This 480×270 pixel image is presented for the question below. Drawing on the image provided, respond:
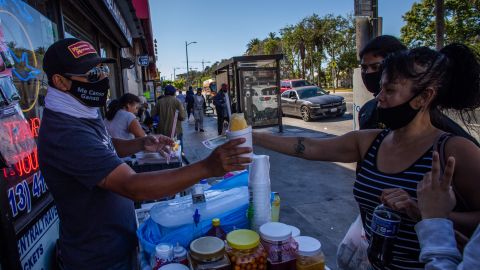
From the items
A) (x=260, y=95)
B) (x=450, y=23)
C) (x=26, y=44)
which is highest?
(x=450, y=23)

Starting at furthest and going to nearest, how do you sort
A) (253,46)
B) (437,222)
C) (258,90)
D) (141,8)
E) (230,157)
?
(253,46), (258,90), (141,8), (230,157), (437,222)

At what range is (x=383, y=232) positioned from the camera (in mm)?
1330

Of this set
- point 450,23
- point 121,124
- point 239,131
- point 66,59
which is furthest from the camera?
point 450,23

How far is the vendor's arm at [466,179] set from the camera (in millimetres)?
1409

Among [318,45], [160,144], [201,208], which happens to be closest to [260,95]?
[160,144]

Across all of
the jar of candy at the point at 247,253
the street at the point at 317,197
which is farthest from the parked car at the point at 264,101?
the jar of candy at the point at 247,253

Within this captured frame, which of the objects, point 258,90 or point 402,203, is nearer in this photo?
point 402,203

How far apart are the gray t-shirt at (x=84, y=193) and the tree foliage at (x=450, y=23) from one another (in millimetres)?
33373

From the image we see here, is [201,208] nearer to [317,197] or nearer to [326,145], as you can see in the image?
[326,145]

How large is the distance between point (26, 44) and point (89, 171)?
2.16 metres

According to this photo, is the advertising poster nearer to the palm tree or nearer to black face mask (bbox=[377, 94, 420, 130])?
black face mask (bbox=[377, 94, 420, 130])

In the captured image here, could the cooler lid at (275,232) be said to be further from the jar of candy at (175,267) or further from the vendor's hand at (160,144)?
the vendor's hand at (160,144)

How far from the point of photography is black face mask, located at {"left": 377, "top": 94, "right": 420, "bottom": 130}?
1.69 metres

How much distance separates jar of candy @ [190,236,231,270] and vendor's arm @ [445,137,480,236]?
3.47ft
